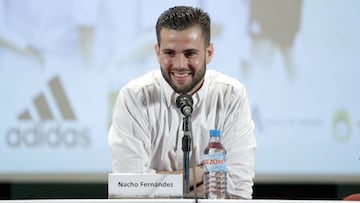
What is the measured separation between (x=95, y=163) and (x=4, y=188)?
611 mm

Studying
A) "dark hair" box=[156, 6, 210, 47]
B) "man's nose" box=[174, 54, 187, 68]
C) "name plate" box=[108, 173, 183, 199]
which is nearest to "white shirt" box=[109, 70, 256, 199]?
"man's nose" box=[174, 54, 187, 68]

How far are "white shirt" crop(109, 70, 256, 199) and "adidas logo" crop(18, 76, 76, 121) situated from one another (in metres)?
1.01

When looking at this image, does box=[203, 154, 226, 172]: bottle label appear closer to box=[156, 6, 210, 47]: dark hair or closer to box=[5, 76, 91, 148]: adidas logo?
box=[156, 6, 210, 47]: dark hair

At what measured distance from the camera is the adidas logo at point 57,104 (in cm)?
395

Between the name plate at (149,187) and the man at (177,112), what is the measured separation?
75 cm

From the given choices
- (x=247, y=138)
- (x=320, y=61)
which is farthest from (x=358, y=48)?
(x=247, y=138)

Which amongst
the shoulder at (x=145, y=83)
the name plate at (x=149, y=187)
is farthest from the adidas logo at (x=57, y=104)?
the name plate at (x=149, y=187)

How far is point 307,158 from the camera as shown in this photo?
4035 millimetres

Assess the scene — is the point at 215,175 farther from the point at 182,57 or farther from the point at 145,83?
the point at 145,83

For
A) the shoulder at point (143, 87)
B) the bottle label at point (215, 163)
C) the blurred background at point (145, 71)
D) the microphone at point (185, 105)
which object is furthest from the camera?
the blurred background at point (145, 71)

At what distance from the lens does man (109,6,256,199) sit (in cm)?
290

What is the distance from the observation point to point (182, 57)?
9.50 ft

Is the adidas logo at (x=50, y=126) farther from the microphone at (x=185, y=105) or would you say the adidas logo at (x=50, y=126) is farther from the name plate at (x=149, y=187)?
the name plate at (x=149, y=187)

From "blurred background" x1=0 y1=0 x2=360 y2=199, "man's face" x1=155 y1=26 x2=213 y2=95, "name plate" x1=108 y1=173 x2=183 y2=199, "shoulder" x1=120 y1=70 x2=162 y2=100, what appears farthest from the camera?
"blurred background" x1=0 y1=0 x2=360 y2=199
